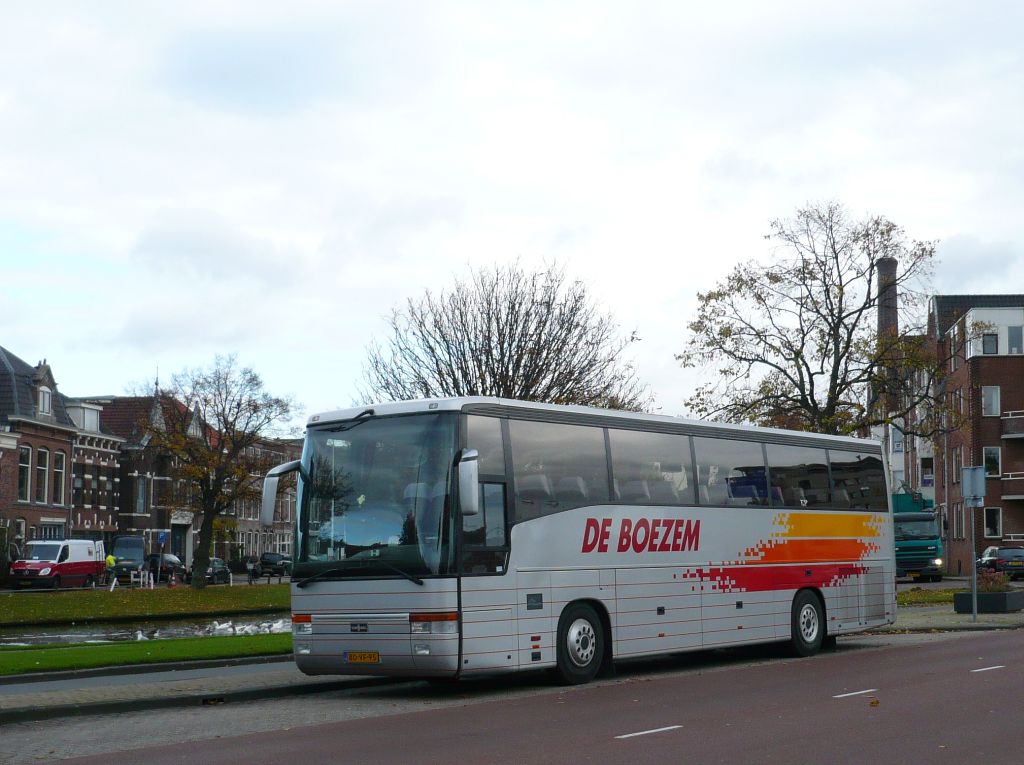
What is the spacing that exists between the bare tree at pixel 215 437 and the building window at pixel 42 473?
692 cm

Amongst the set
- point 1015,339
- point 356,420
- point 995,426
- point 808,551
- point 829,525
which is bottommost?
point 808,551

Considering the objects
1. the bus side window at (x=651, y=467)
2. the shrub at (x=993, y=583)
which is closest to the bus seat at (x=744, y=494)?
the bus side window at (x=651, y=467)

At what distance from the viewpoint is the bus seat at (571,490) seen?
55.8ft

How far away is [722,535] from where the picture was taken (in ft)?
64.9

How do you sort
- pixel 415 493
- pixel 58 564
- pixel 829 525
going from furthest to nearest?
1. pixel 58 564
2. pixel 829 525
3. pixel 415 493

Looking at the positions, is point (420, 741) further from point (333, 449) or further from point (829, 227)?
point (829, 227)

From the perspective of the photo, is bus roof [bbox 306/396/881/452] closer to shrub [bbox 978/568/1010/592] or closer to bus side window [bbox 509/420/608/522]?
bus side window [bbox 509/420/608/522]

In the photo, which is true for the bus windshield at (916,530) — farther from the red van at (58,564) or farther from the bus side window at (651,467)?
the bus side window at (651,467)

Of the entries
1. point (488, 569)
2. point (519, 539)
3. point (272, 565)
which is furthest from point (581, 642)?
point (272, 565)

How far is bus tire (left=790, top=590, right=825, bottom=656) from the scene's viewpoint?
2145 centimetres

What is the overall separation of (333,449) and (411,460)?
46.3 inches

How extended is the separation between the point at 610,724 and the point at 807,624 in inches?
385

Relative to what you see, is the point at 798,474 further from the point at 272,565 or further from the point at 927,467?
the point at 927,467

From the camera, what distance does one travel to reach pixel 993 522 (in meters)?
73.6
